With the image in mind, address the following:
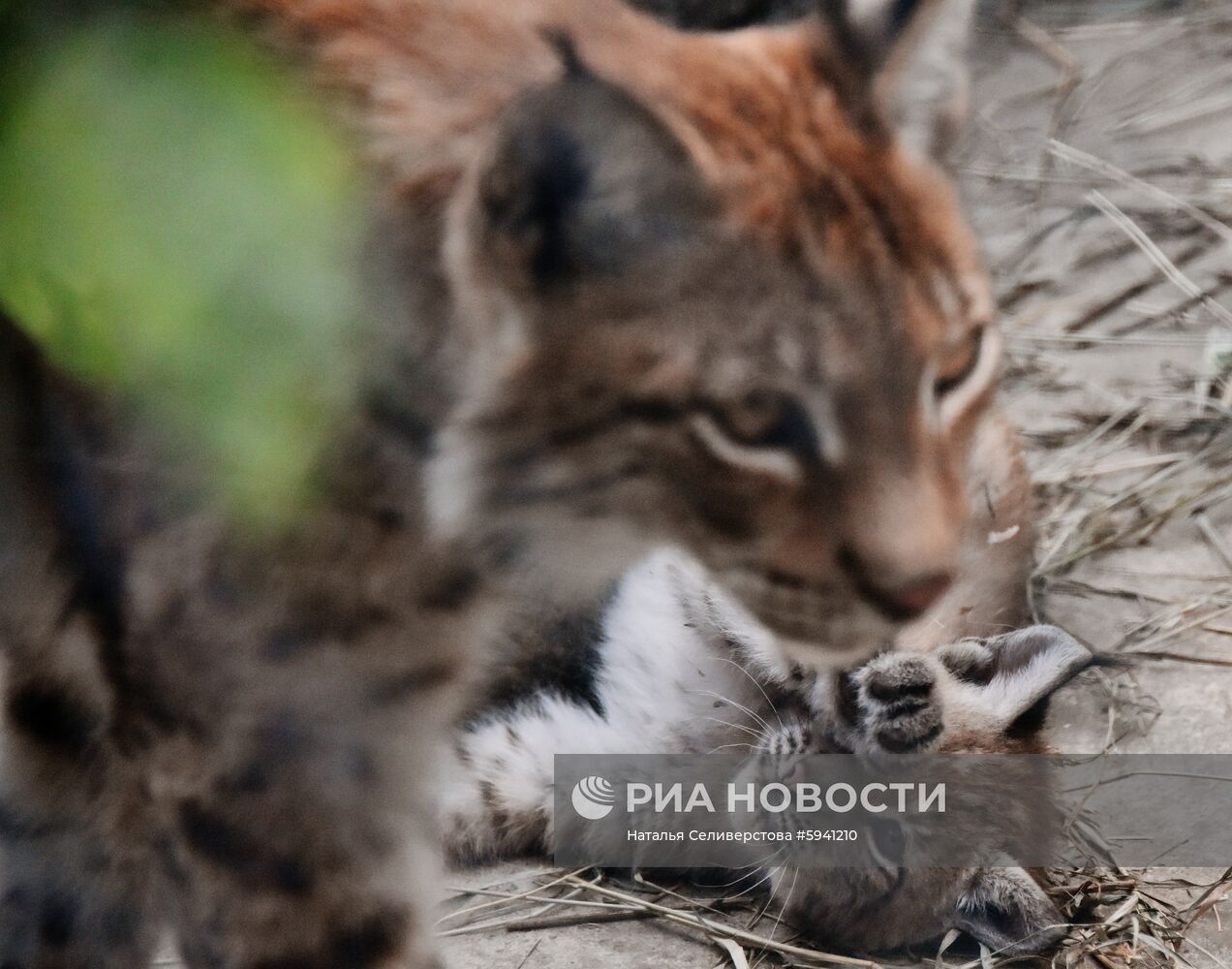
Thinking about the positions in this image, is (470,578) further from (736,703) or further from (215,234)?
(736,703)

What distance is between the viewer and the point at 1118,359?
1841 mm

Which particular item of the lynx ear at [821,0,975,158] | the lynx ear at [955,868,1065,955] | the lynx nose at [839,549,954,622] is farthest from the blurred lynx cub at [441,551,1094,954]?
the lynx ear at [821,0,975,158]

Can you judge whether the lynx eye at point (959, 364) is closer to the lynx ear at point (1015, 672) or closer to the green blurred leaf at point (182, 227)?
the green blurred leaf at point (182, 227)

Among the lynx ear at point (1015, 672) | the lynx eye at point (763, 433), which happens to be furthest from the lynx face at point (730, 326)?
the lynx ear at point (1015, 672)

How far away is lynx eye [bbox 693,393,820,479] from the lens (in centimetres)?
90

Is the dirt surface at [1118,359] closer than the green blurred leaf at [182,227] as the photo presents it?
No

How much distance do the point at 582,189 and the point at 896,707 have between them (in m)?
0.83

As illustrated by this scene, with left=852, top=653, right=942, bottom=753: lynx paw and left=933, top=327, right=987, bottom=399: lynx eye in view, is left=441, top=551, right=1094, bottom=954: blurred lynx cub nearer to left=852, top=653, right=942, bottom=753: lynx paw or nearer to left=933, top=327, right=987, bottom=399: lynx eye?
left=852, top=653, right=942, bottom=753: lynx paw

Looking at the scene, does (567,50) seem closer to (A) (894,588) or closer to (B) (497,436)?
(B) (497,436)

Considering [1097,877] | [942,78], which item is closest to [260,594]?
[942,78]

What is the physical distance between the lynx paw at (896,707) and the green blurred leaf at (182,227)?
798mm

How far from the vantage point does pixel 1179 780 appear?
4.95ft

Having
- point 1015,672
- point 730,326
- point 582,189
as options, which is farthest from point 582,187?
point 1015,672

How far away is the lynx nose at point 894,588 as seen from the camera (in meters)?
0.97
